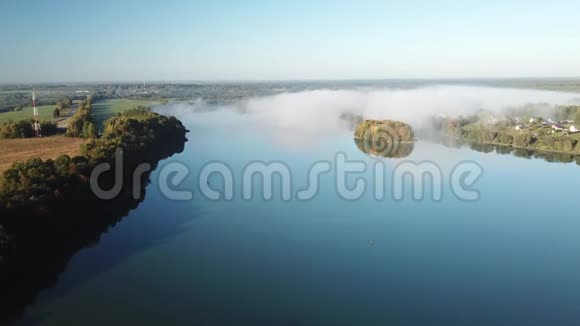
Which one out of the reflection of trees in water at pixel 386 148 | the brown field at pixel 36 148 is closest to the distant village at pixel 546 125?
the reflection of trees in water at pixel 386 148

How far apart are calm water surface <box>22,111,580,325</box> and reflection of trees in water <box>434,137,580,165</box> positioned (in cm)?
597

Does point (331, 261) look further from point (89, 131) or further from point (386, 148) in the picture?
point (89, 131)

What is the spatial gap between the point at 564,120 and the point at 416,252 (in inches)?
965

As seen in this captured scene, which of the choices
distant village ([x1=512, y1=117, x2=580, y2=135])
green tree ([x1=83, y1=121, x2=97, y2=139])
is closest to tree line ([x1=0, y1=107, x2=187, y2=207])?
green tree ([x1=83, y1=121, x2=97, y2=139])

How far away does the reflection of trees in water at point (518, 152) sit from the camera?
1831 cm

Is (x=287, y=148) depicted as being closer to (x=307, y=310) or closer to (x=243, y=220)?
(x=243, y=220)

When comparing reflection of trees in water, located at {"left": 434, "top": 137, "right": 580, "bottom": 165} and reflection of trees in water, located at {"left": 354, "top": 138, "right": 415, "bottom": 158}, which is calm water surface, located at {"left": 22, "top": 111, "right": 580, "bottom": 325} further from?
reflection of trees in water, located at {"left": 354, "top": 138, "right": 415, "bottom": 158}

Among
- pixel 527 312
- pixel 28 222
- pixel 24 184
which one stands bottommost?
pixel 527 312

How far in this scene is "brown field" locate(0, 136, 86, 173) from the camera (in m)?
14.1

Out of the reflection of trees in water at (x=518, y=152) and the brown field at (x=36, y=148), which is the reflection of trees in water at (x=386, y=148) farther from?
the brown field at (x=36, y=148)

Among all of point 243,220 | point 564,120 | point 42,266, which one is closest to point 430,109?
point 564,120

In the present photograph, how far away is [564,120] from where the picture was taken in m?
27.7

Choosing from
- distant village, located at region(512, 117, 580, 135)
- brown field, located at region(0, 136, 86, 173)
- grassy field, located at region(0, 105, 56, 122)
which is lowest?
brown field, located at region(0, 136, 86, 173)

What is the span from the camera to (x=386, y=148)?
68.0ft
